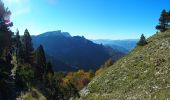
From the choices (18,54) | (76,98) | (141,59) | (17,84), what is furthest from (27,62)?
(141,59)

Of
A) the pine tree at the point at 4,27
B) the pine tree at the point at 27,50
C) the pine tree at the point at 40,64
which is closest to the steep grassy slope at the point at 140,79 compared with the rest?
the pine tree at the point at 4,27

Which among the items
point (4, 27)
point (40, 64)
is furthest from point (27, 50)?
point (4, 27)

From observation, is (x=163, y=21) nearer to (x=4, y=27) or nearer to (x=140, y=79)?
(x=140, y=79)

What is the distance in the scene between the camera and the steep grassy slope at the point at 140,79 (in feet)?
137

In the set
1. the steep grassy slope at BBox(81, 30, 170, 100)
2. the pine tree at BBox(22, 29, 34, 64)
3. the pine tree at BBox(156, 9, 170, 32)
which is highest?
the pine tree at BBox(156, 9, 170, 32)

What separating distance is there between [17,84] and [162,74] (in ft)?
98.0

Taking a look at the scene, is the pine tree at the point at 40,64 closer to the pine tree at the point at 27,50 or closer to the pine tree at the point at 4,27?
the pine tree at the point at 27,50

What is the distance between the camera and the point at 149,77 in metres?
48.1

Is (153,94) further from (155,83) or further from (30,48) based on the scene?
(30,48)

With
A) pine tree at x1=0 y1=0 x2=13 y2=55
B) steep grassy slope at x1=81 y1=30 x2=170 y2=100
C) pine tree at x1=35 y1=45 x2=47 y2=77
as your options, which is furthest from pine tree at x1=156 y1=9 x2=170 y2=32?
pine tree at x1=0 y1=0 x2=13 y2=55

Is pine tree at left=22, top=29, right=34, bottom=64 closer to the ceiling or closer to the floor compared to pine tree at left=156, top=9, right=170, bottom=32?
closer to the floor

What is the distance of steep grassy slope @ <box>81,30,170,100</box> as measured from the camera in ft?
137

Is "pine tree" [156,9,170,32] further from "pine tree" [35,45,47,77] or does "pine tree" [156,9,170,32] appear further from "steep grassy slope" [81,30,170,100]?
"pine tree" [35,45,47,77]

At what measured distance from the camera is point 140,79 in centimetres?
4928
